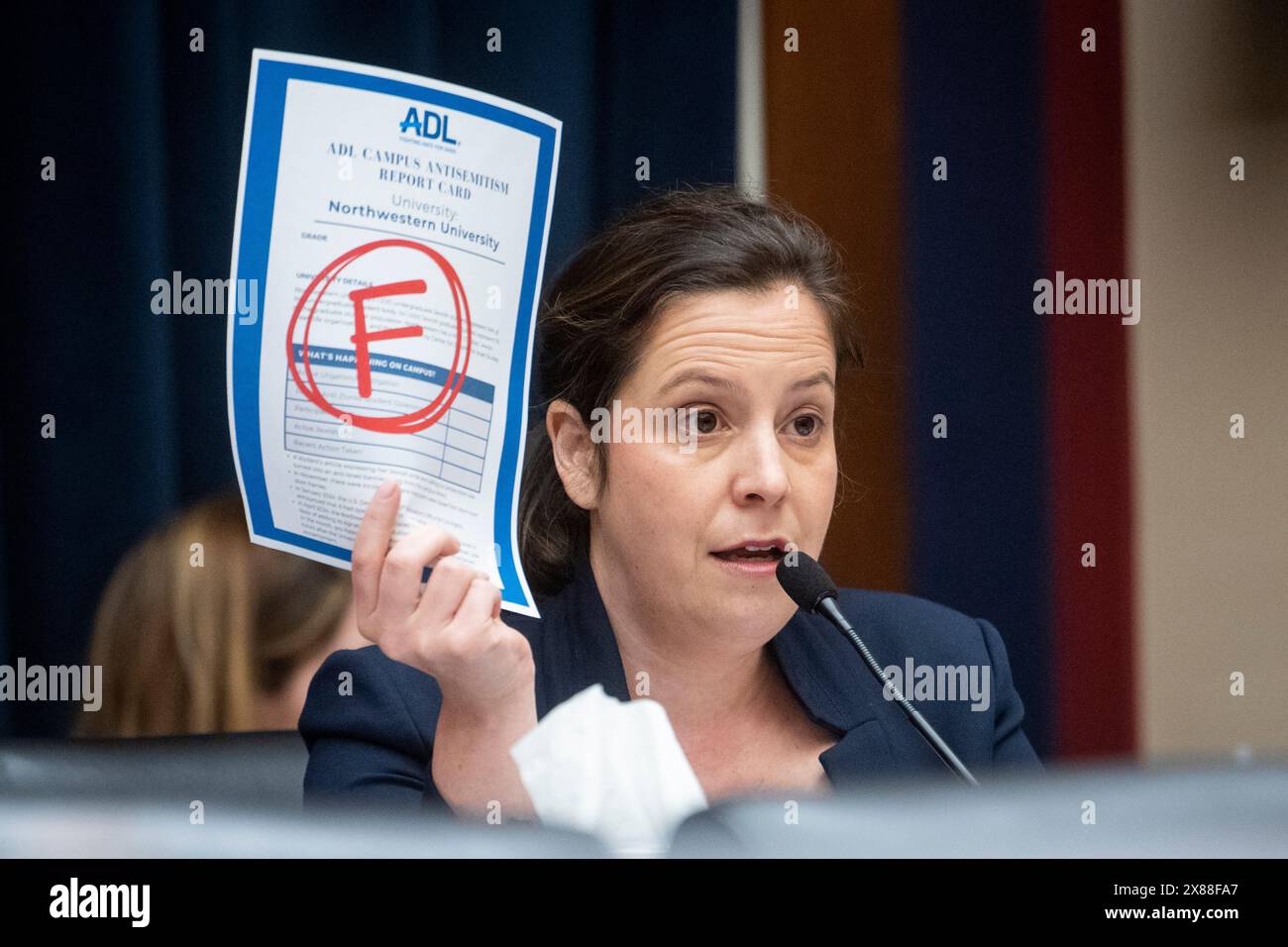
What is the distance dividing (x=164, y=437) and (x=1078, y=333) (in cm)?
108

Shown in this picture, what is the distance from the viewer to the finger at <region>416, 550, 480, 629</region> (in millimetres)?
1395

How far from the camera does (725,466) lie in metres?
1.50

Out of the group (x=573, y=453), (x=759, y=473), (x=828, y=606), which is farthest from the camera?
(x=573, y=453)

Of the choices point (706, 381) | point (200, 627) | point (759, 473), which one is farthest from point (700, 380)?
point (200, 627)

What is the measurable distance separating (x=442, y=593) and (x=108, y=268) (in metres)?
0.59

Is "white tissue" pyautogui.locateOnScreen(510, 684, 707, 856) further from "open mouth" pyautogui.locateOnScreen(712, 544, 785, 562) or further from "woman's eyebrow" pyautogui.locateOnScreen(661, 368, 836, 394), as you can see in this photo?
"woman's eyebrow" pyautogui.locateOnScreen(661, 368, 836, 394)

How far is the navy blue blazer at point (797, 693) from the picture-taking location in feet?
4.87

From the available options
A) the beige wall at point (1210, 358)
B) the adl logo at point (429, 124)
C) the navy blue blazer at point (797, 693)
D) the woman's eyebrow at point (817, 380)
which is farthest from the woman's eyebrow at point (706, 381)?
the beige wall at point (1210, 358)

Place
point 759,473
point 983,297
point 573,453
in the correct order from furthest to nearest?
1. point 983,297
2. point 573,453
3. point 759,473

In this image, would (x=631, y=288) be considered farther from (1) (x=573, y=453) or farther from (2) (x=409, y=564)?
(2) (x=409, y=564)

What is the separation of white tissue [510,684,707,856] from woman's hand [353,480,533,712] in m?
0.12

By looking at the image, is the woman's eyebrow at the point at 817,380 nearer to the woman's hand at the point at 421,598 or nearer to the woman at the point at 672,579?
the woman at the point at 672,579

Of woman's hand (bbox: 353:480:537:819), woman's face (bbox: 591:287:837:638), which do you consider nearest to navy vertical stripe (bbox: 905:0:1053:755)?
woman's face (bbox: 591:287:837:638)

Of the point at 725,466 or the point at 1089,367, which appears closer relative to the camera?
the point at 725,466
